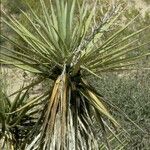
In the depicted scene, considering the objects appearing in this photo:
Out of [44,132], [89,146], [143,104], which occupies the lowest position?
[143,104]

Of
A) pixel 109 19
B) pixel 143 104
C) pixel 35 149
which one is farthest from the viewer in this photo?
pixel 143 104

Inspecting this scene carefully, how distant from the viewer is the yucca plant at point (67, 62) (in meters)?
6.59

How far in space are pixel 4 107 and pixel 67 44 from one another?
1.11 metres

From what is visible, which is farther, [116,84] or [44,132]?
[116,84]

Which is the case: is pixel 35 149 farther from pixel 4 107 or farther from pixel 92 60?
pixel 92 60

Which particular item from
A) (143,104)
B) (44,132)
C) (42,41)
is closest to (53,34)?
(42,41)

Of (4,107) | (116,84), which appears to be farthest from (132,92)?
(4,107)

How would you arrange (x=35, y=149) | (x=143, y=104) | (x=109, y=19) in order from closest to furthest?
(x=109, y=19), (x=35, y=149), (x=143, y=104)

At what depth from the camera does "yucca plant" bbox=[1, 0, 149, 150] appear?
21.6ft

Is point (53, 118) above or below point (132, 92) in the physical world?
above

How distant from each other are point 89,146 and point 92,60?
37.7 inches

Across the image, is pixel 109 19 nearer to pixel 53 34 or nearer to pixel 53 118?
pixel 53 34

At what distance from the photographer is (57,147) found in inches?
260

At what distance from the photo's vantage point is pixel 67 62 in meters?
6.66
